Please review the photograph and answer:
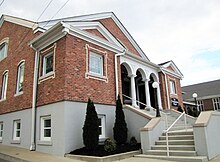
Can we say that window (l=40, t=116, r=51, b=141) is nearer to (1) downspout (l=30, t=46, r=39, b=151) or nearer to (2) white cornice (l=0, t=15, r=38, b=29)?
(1) downspout (l=30, t=46, r=39, b=151)

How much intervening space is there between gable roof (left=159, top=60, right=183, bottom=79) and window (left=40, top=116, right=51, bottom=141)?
403 inches

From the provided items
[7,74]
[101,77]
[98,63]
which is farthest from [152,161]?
[7,74]

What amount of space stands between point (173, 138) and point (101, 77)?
15.4 feet

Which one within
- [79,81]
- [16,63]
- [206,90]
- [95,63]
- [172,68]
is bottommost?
[79,81]

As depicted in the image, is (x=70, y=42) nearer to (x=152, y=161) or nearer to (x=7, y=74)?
(x=152, y=161)

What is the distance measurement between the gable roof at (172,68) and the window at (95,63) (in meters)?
7.01

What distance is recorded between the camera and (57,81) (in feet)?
31.2

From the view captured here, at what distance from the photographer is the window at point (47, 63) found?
35.1ft

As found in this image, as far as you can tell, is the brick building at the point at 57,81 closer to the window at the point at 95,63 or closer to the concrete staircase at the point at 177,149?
the window at the point at 95,63

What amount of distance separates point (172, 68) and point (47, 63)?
11997 mm

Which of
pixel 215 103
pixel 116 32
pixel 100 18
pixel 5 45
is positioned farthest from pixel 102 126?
pixel 215 103

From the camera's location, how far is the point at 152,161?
7098 millimetres

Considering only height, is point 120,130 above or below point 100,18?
below

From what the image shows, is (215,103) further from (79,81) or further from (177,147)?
(79,81)
